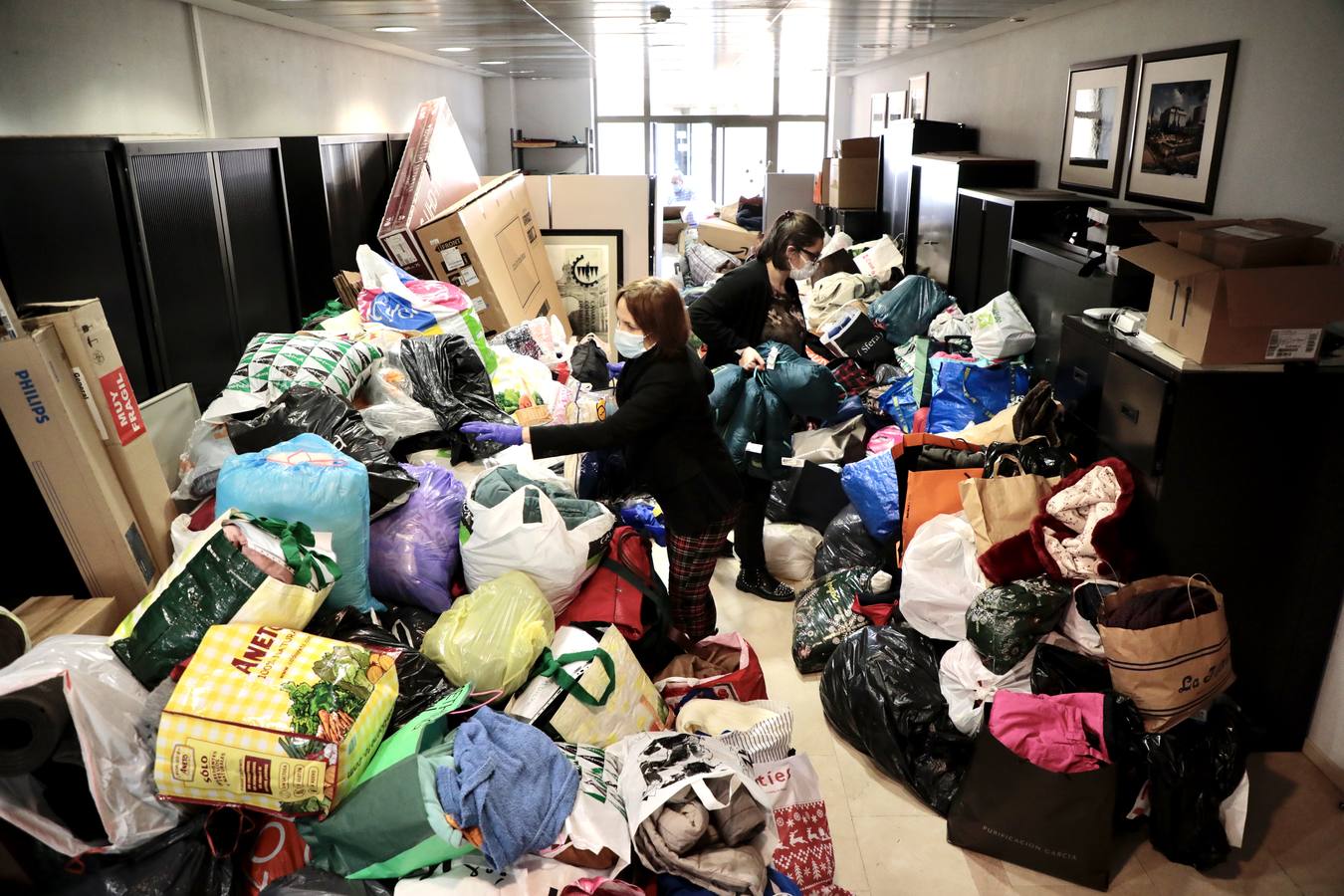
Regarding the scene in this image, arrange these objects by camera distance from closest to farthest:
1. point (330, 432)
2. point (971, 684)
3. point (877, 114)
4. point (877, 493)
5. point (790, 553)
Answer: point (971, 684) → point (330, 432) → point (877, 493) → point (790, 553) → point (877, 114)

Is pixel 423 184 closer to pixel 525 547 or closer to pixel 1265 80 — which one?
pixel 525 547

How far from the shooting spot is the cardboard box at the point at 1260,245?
7.15 feet

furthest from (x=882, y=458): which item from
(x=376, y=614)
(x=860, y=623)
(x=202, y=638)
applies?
(x=202, y=638)

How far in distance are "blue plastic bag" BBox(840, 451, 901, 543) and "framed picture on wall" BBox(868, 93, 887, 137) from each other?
6423 millimetres

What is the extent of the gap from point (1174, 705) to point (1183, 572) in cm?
42

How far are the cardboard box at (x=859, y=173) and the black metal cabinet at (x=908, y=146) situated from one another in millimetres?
363

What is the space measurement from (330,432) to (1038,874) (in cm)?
213

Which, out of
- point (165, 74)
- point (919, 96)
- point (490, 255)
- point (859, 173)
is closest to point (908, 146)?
point (859, 173)

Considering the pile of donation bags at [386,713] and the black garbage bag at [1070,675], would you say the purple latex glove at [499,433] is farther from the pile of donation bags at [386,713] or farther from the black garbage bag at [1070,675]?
the black garbage bag at [1070,675]

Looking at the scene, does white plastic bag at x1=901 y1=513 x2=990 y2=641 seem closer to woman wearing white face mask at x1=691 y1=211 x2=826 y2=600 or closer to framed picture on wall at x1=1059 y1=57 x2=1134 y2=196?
woman wearing white face mask at x1=691 y1=211 x2=826 y2=600

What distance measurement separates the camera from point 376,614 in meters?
2.07

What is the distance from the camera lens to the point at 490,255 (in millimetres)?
4371

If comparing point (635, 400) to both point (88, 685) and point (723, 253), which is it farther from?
point (723, 253)

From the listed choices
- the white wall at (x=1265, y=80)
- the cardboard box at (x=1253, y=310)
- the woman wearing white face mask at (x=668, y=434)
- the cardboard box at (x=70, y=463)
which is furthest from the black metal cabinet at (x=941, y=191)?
the cardboard box at (x=70, y=463)
